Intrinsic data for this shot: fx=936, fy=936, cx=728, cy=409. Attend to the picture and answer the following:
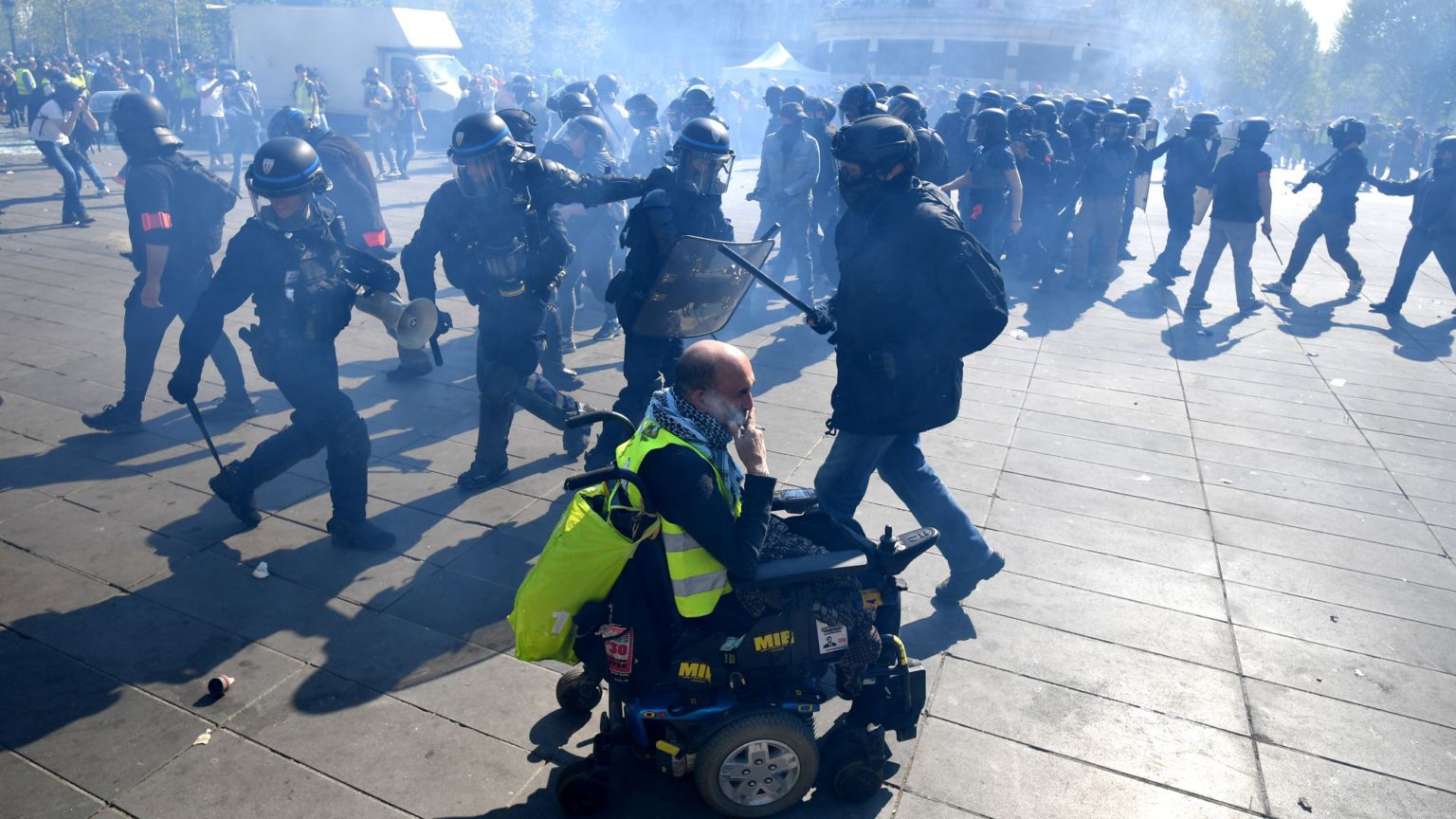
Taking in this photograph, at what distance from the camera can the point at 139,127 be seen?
6.41 metres

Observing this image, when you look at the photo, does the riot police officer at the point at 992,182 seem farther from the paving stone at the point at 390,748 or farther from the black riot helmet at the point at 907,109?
the paving stone at the point at 390,748

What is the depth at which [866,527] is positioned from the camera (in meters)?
5.29

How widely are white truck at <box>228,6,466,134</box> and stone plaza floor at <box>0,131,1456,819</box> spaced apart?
771 inches

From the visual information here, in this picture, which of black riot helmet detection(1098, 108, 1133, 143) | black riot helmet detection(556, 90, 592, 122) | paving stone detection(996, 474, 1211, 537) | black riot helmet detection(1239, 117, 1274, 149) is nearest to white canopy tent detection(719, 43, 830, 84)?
black riot helmet detection(1098, 108, 1133, 143)

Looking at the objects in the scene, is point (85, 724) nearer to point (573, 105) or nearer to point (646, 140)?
point (573, 105)

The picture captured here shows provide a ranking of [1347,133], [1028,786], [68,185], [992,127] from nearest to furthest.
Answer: [1028,786] → [992,127] → [1347,133] → [68,185]

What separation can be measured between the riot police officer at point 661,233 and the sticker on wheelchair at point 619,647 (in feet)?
7.30

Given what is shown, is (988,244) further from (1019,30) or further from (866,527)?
(1019,30)

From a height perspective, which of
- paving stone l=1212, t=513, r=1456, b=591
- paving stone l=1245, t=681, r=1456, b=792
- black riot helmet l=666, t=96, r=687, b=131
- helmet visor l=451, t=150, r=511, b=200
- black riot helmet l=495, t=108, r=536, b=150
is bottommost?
paving stone l=1212, t=513, r=1456, b=591

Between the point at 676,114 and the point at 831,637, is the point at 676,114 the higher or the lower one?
the higher one

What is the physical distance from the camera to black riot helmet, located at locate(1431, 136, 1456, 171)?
390 inches

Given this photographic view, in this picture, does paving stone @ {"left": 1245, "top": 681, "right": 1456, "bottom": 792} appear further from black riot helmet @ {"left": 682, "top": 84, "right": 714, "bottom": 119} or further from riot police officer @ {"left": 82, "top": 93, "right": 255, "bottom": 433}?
black riot helmet @ {"left": 682, "top": 84, "right": 714, "bottom": 119}

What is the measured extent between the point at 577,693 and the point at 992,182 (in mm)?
8132

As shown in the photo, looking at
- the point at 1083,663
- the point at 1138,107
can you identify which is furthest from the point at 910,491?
the point at 1138,107
